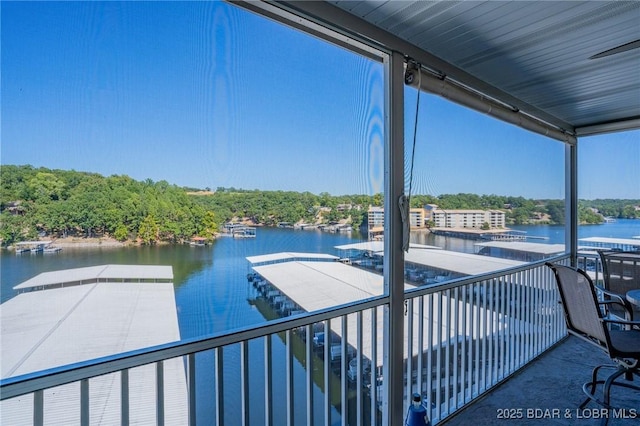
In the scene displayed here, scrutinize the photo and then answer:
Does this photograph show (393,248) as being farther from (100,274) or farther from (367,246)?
(100,274)

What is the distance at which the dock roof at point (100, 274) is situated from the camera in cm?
100

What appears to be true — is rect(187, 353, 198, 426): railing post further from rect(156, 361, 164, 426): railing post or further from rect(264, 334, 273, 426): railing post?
rect(264, 334, 273, 426): railing post

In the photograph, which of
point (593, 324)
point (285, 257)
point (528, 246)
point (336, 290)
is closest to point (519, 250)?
point (528, 246)

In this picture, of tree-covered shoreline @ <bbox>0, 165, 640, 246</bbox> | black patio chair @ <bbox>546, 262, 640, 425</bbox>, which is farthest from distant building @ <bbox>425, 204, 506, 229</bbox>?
tree-covered shoreline @ <bbox>0, 165, 640, 246</bbox>

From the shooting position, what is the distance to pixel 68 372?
1073mm

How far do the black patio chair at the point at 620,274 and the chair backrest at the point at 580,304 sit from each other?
3.47ft

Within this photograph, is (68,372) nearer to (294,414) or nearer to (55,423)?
(55,423)

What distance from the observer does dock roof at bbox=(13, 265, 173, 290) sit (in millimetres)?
999

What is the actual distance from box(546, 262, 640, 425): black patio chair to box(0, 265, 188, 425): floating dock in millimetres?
2486

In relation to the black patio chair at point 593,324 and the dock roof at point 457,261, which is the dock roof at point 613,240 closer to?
the dock roof at point 457,261

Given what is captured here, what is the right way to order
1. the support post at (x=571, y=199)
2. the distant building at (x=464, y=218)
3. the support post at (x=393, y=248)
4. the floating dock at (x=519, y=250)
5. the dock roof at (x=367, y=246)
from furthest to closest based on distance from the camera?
the support post at (x=571, y=199) < the floating dock at (x=519, y=250) < the distant building at (x=464, y=218) < the support post at (x=393, y=248) < the dock roof at (x=367, y=246)

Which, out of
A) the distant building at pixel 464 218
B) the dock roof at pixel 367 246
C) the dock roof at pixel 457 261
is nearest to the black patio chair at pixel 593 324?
the dock roof at pixel 457 261

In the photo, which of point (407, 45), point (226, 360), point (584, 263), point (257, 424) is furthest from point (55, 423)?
point (584, 263)

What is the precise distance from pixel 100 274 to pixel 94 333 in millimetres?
196
